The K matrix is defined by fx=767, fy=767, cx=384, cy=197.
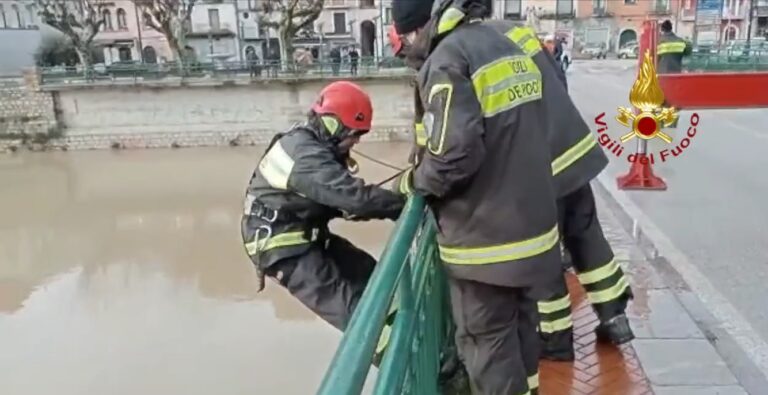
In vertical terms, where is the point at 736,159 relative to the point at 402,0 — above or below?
below

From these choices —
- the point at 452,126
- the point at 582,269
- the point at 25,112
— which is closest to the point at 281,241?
the point at 582,269

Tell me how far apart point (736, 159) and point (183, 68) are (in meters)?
17.8

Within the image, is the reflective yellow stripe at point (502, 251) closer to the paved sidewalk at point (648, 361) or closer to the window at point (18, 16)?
the paved sidewalk at point (648, 361)

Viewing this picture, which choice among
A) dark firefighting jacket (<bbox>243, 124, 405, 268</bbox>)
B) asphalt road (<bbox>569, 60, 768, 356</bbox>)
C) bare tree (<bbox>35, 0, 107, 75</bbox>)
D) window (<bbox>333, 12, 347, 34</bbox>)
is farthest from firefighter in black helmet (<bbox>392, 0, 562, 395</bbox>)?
window (<bbox>333, 12, 347, 34</bbox>)

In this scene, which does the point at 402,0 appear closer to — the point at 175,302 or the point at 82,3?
the point at 175,302

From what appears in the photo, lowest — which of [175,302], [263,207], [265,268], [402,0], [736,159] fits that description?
[175,302]

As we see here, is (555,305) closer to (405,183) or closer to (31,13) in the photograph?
(405,183)

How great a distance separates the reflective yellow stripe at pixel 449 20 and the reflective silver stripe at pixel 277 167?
3.58 feet

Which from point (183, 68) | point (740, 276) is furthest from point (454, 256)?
point (183, 68)

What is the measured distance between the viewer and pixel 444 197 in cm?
227

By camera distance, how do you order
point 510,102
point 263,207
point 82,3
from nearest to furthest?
point 510,102, point 263,207, point 82,3

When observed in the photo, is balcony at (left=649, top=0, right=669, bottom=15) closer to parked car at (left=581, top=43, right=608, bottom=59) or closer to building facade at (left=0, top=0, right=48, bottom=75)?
parked car at (left=581, top=43, right=608, bottom=59)

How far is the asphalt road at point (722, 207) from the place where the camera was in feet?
16.0

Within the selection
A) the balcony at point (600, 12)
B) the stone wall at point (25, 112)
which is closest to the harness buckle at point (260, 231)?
the stone wall at point (25, 112)
